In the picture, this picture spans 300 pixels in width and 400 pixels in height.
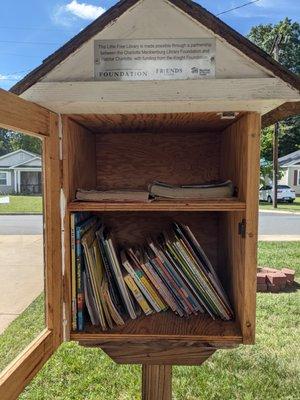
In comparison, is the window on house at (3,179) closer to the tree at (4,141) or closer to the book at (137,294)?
the tree at (4,141)

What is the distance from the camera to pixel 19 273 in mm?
1027

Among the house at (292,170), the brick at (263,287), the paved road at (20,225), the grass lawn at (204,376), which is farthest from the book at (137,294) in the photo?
the house at (292,170)

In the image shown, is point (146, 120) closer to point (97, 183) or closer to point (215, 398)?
point (97, 183)

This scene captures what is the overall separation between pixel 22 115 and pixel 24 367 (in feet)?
2.08

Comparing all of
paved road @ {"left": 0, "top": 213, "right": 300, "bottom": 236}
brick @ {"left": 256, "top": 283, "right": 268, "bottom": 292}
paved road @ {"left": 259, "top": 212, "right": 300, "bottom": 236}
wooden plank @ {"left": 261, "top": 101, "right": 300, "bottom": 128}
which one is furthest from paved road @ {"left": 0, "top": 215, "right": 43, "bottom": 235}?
paved road @ {"left": 259, "top": 212, "right": 300, "bottom": 236}

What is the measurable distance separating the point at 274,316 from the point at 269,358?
795 mm

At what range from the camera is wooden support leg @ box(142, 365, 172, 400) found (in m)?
1.39

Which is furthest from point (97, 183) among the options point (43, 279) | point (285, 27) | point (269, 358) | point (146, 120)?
point (285, 27)

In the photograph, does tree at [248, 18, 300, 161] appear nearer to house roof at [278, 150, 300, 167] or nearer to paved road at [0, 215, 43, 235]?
house roof at [278, 150, 300, 167]

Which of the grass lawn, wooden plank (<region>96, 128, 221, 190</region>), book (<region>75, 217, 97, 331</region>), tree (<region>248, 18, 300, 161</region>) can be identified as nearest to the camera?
book (<region>75, 217, 97, 331</region>)

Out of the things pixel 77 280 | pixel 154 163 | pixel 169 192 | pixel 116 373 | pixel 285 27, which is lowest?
pixel 116 373

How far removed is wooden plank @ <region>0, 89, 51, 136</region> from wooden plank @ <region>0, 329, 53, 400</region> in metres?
0.58

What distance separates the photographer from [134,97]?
100 cm

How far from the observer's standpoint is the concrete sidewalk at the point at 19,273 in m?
0.97
